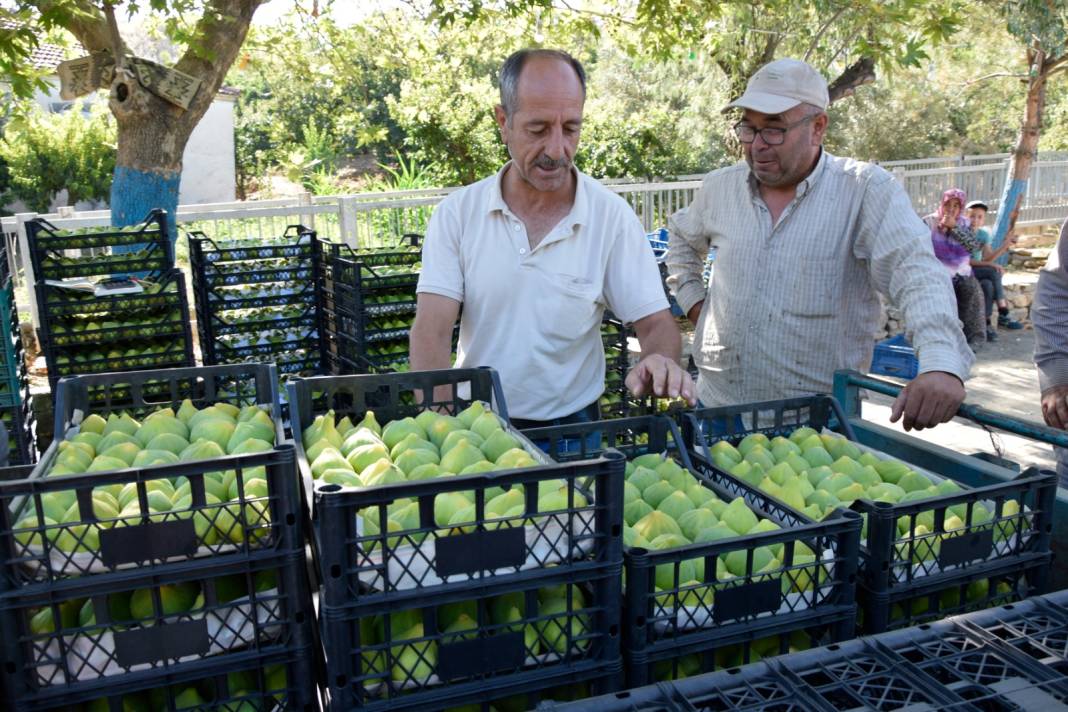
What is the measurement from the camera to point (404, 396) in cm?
539

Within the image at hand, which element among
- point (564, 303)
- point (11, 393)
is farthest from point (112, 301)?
point (564, 303)

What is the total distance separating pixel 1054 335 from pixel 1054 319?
57 millimetres

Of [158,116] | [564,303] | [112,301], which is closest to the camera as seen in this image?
[564,303]

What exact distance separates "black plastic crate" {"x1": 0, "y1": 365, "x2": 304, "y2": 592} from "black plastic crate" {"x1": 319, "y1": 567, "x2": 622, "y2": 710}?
0.62 ft

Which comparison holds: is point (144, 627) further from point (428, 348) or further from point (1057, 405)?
point (1057, 405)

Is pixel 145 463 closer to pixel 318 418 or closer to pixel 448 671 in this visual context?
pixel 318 418

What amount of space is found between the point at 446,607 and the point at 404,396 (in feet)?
13.0

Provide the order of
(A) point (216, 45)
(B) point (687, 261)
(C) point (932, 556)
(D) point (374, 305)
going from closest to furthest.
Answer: (C) point (932, 556)
(B) point (687, 261)
(D) point (374, 305)
(A) point (216, 45)

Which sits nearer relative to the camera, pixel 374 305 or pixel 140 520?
pixel 140 520

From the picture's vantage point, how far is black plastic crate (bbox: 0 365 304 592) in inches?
52.6

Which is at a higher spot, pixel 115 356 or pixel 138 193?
pixel 138 193

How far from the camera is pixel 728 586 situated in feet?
5.13

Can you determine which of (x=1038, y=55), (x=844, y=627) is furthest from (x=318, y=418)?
(x=1038, y=55)

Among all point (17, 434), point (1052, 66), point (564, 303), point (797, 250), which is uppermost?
point (1052, 66)
